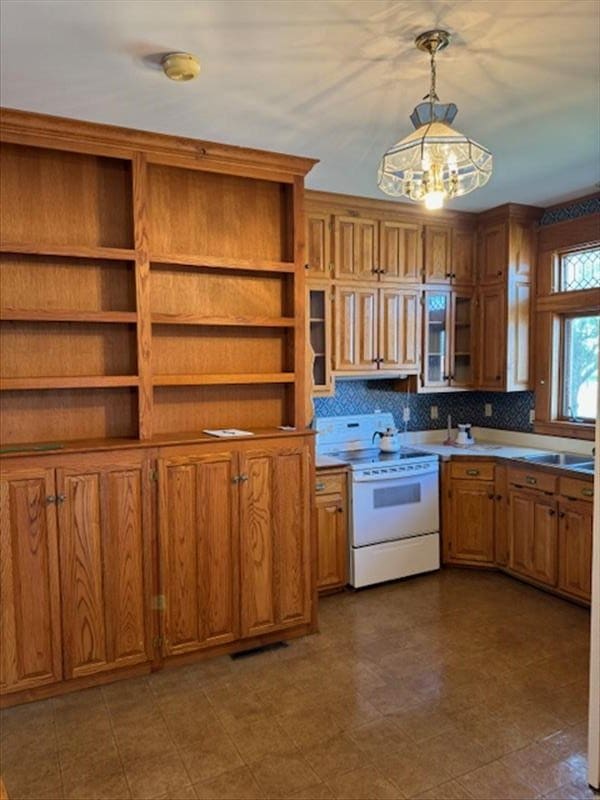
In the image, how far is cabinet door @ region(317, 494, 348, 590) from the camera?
382cm

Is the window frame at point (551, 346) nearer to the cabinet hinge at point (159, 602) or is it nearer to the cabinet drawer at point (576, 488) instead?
the cabinet drawer at point (576, 488)

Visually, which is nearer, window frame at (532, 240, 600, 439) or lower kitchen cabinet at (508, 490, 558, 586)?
lower kitchen cabinet at (508, 490, 558, 586)

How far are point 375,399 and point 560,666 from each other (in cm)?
227

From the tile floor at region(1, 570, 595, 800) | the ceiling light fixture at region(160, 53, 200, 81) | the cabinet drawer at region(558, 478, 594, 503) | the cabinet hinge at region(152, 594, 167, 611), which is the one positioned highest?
the ceiling light fixture at region(160, 53, 200, 81)

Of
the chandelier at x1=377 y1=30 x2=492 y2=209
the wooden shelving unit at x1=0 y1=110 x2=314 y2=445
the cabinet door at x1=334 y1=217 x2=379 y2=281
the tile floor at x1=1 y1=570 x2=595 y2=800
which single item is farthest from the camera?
the cabinet door at x1=334 y1=217 x2=379 y2=281

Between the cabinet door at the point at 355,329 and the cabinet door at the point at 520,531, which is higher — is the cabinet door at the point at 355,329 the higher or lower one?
the higher one

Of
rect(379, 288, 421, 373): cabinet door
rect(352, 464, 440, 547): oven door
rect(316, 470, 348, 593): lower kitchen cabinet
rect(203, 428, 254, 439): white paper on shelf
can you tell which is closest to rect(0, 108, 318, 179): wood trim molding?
rect(379, 288, 421, 373): cabinet door

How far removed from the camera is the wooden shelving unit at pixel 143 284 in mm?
2861

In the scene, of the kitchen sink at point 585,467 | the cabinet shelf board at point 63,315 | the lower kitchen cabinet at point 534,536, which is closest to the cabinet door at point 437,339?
the lower kitchen cabinet at point 534,536

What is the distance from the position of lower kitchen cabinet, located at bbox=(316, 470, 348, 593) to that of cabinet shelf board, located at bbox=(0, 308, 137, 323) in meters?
1.63

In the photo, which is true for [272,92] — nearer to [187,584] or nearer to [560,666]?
[187,584]

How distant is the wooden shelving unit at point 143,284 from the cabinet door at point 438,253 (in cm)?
142

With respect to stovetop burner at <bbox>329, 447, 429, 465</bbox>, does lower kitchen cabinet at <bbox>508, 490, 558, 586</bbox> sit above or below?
below

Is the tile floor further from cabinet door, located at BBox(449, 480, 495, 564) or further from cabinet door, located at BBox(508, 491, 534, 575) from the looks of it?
cabinet door, located at BBox(449, 480, 495, 564)
